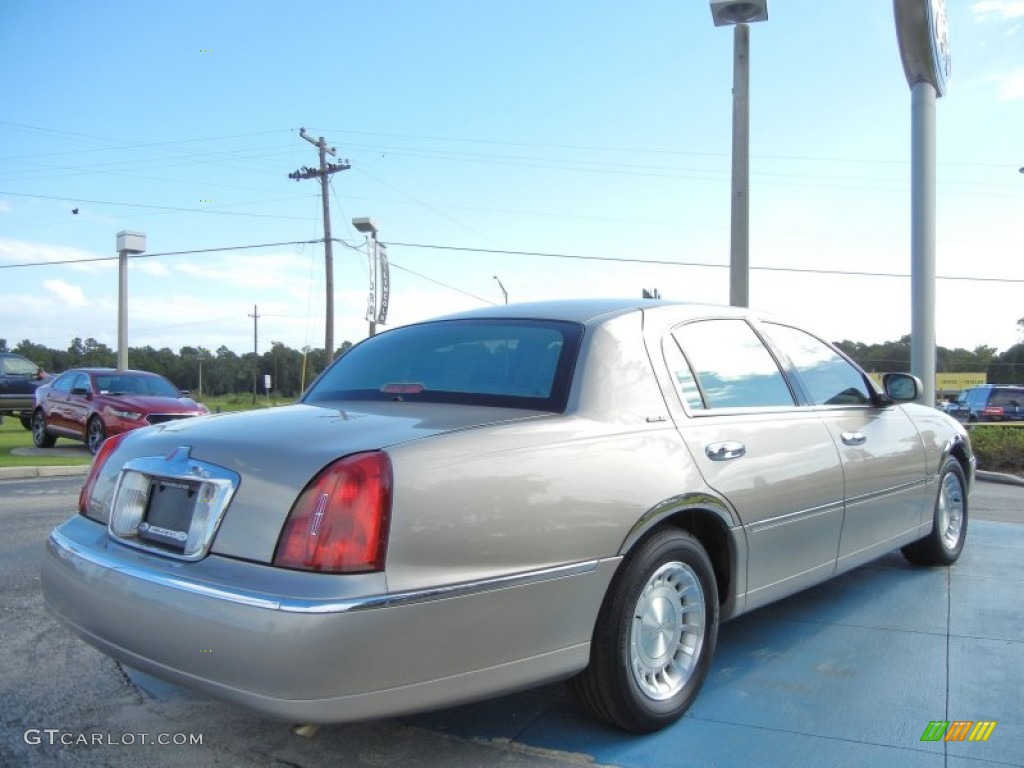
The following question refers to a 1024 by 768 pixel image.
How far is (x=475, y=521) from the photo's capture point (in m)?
2.49

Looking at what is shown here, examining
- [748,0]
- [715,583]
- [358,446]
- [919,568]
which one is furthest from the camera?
[748,0]

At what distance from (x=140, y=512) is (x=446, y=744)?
132cm

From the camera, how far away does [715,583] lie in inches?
129

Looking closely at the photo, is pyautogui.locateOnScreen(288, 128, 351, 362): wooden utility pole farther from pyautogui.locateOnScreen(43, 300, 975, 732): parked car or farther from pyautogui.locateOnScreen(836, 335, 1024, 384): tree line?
pyautogui.locateOnScreen(836, 335, 1024, 384): tree line

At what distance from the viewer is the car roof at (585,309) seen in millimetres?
3453

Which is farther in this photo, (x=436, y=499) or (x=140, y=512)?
(x=140, y=512)

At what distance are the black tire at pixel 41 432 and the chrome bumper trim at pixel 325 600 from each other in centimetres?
1448

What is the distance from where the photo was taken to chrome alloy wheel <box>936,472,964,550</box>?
537cm

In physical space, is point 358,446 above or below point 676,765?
above

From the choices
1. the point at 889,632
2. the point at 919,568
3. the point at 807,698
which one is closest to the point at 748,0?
the point at 919,568

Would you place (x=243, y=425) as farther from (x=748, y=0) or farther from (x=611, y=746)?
(x=748, y=0)

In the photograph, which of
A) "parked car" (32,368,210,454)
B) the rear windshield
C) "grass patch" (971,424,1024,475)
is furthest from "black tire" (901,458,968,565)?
"parked car" (32,368,210,454)

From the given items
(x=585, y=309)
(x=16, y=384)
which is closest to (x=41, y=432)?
(x=16, y=384)

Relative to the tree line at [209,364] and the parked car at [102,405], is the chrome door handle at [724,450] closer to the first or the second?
the parked car at [102,405]
